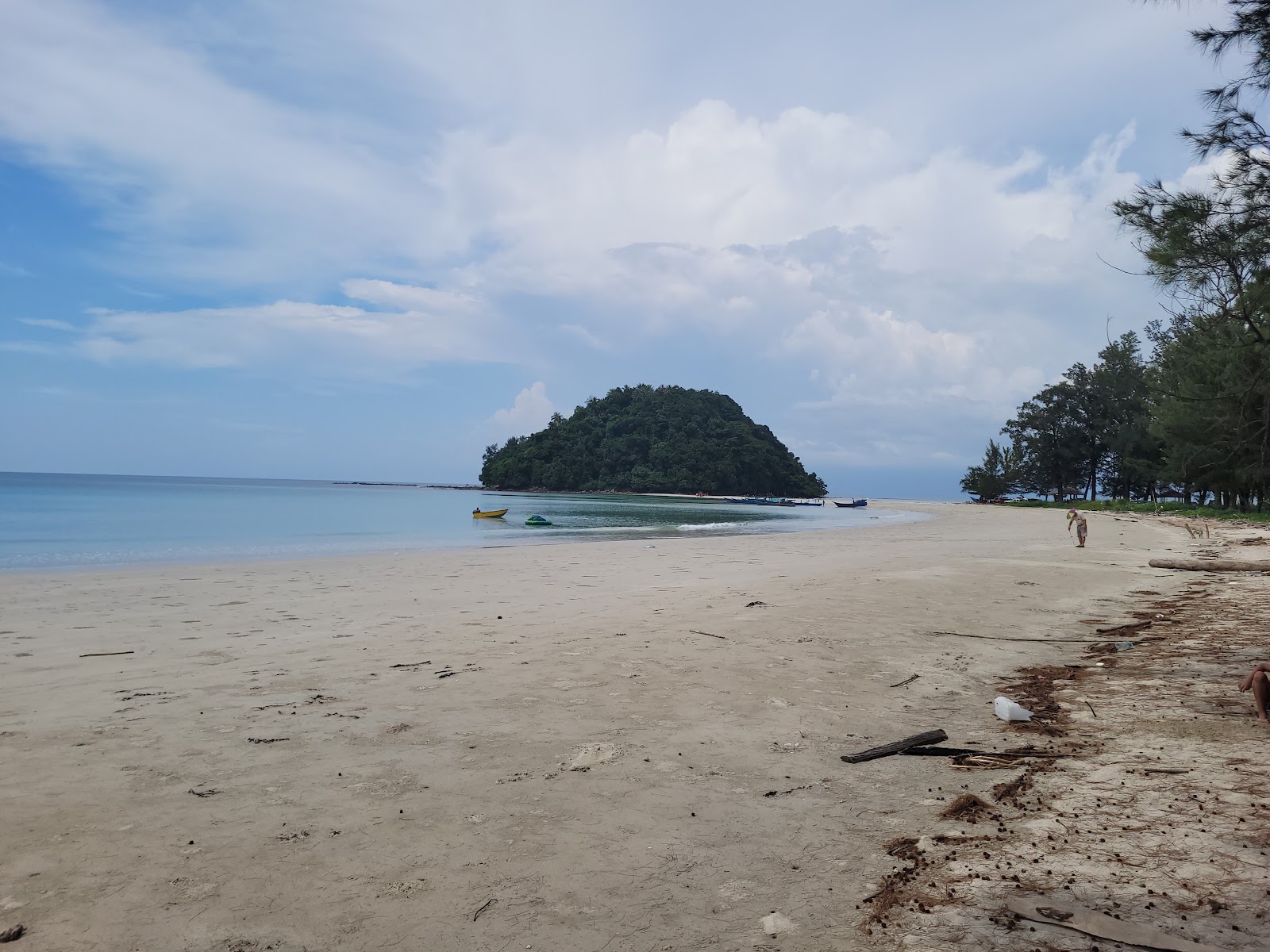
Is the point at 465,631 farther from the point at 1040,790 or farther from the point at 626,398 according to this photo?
the point at 626,398

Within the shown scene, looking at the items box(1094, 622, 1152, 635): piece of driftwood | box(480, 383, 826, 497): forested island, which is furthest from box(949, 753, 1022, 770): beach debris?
box(480, 383, 826, 497): forested island

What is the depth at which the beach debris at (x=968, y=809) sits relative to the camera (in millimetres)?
3670

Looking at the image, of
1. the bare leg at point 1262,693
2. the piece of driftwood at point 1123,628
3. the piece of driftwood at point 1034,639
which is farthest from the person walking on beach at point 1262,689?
the piece of driftwood at point 1123,628

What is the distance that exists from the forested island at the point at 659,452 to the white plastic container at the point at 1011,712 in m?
129

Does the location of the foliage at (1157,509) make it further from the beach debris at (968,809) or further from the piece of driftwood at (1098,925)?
the piece of driftwood at (1098,925)

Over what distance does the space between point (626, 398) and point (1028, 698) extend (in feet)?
497

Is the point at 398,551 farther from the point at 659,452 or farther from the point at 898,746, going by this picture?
the point at 659,452

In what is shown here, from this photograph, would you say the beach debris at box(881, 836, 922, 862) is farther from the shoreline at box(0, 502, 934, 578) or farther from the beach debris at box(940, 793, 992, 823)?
the shoreline at box(0, 502, 934, 578)

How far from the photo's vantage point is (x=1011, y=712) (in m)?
5.34

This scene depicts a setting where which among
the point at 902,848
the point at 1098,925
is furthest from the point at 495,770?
the point at 1098,925

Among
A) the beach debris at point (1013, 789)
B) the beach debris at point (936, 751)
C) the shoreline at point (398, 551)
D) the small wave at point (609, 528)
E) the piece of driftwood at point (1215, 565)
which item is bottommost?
the shoreline at point (398, 551)

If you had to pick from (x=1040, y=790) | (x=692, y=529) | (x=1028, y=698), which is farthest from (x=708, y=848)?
(x=692, y=529)

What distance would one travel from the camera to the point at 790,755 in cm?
468

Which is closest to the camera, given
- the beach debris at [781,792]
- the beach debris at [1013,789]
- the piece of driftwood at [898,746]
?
the beach debris at [1013,789]
